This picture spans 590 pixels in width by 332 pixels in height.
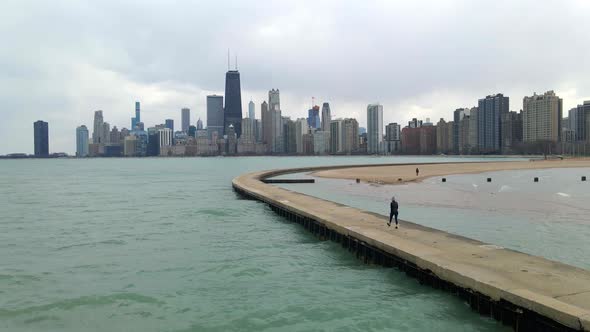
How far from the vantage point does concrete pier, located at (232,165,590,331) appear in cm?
1019

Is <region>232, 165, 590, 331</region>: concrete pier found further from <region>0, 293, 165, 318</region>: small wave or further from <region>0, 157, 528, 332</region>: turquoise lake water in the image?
<region>0, 293, 165, 318</region>: small wave

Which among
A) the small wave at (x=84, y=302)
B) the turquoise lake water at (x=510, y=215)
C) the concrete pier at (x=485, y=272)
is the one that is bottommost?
the small wave at (x=84, y=302)

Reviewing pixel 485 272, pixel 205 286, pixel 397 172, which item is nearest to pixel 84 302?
pixel 205 286

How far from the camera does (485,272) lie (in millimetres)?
12922

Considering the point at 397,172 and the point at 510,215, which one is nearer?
the point at 510,215

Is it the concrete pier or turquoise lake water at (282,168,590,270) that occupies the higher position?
the concrete pier

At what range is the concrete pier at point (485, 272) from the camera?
401 inches

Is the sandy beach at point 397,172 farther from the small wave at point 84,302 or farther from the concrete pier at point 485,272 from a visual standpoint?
the small wave at point 84,302

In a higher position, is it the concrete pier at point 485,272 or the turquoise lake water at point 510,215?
the concrete pier at point 485,272

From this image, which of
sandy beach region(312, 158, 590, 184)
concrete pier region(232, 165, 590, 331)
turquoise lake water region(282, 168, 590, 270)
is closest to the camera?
concrete pier region(232, 165, 590, 331)

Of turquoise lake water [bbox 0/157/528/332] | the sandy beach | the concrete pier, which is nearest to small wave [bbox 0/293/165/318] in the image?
turquoise lake water [bbox 0/157/528/332]

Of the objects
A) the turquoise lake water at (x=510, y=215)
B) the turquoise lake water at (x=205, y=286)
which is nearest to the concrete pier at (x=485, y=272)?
the turquoise lake water at (x=205, y=286)

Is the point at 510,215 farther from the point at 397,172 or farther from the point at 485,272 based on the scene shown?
the point at 397,172

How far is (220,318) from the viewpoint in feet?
44.0
